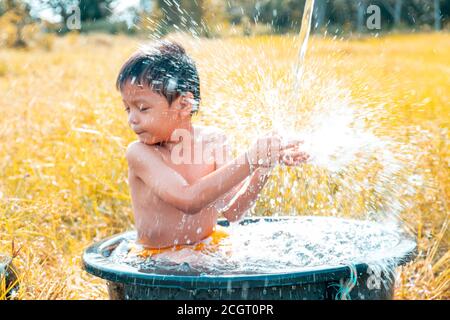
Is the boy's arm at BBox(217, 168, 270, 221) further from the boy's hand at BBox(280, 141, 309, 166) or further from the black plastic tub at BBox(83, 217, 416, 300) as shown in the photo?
the black plastic tub at BBox(83, 217, 416, 300)

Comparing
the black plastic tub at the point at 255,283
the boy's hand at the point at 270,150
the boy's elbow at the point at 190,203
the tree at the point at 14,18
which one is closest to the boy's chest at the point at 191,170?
the boy's elbow at the point at 190,203

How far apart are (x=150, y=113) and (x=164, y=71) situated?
166 millimetres

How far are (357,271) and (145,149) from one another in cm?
90

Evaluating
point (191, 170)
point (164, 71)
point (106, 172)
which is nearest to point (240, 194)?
point (191, 170)

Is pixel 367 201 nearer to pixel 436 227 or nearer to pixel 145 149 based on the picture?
pixel 436 227

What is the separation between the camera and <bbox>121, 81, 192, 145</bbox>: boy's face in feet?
7.71

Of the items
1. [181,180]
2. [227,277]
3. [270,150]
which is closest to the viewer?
[227,277]

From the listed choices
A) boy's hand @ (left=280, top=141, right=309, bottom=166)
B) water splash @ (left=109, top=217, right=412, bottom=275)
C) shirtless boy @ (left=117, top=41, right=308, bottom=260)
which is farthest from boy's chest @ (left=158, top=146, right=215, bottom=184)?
boy's hand @ (left=280, top=141, right=309, bottom=166)

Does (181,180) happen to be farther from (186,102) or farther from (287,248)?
(287,248)

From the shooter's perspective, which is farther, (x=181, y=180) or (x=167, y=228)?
(x=167, y=228)

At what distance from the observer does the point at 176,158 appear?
8.19 feet

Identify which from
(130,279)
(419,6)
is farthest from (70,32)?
(419,6)

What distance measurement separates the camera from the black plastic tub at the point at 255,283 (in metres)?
1.86

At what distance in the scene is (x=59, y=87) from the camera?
6.31 m
